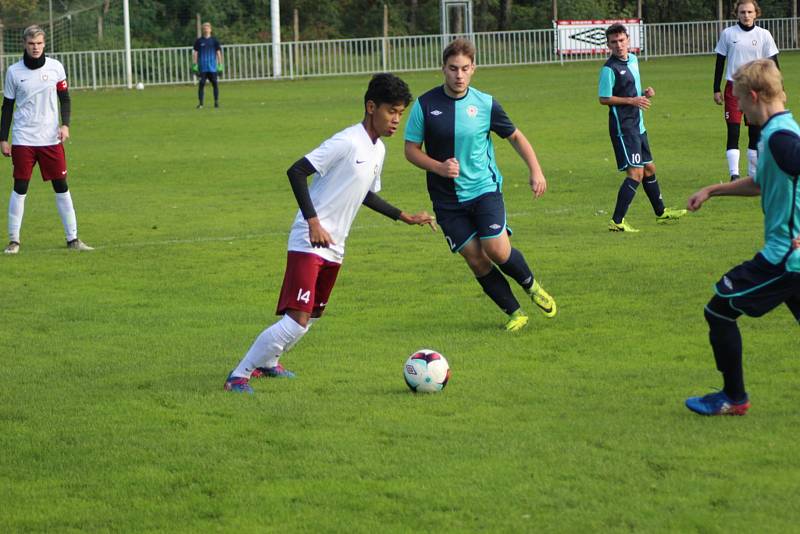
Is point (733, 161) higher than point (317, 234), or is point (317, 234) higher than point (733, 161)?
point (317, 234)

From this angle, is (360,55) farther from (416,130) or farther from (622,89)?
(416,130)

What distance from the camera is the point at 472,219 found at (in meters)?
9.66

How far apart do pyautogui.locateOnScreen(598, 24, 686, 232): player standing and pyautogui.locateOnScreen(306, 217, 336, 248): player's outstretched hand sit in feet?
23.4

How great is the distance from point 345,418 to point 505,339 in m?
2.37

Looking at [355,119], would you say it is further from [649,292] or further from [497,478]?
[497,478]

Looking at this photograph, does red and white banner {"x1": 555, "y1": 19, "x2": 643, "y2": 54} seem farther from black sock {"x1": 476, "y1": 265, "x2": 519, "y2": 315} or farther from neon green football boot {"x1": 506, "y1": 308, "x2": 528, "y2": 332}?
neon green football boot {"x1": 506, "y1": 308, "x2": 528, "y2": 332}

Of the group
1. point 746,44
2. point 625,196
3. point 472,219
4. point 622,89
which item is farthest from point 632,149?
point 472,219

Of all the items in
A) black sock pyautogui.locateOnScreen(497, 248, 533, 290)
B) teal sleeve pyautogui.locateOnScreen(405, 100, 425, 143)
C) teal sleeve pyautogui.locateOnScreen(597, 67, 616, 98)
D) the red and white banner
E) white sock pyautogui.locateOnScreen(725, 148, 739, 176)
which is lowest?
black sock pyautogui.locateOnScreen(497, 248, 533, 290)

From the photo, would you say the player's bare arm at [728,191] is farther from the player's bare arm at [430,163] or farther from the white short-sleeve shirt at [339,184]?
the player's bare arm at [430,163]

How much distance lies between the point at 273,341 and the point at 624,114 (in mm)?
7550

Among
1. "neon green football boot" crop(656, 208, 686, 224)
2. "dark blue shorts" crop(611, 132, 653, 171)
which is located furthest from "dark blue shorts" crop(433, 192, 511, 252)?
Answer: "neon green football boot" crop(656, 208, 686, 224)

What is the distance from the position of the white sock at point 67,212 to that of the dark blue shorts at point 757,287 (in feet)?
29.9

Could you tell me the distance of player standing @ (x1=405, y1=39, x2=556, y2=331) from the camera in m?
9.48

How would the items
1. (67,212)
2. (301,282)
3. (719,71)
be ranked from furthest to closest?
(719,71) < (67,212) < (301,282)
